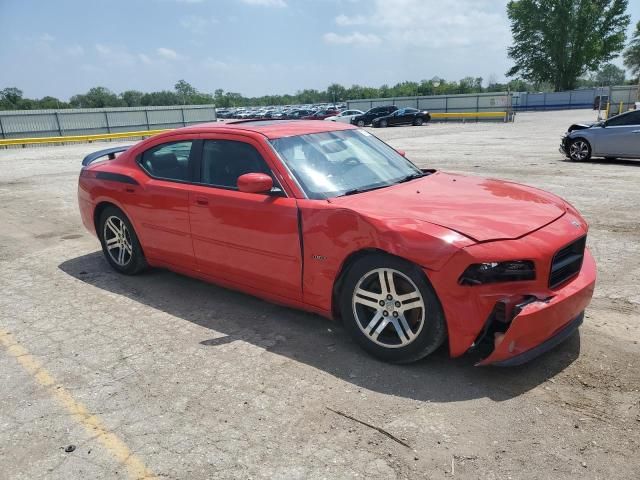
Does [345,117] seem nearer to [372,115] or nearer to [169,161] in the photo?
[372,115]

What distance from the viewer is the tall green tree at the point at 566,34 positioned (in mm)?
65750

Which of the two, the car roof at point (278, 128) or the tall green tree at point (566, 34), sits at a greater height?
the tall green tree at point (566, 34)

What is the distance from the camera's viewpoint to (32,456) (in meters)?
2.73

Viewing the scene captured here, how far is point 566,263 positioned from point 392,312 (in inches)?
45.7

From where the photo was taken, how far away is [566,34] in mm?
66500

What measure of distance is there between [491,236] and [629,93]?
187 feet

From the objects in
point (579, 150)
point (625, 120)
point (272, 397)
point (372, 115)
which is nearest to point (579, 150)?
point (579, 150)

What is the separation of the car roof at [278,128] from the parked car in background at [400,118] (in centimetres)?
3376

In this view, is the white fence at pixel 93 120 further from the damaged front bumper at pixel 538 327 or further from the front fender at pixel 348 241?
the damaged front bumper at pixel 538 327

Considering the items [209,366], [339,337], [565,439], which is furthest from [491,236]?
[209,366]

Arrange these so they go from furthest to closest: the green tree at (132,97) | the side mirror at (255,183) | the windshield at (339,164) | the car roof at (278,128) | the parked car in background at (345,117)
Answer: the green tree at (132,97)
the parked car in background at (345,117)
the car roof at (278,128)
the windshield at (339,164)
the side mirror at (255,183)

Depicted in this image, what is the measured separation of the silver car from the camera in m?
12.7

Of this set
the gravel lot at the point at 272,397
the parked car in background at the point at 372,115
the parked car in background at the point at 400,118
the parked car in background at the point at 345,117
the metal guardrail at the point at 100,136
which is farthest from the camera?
the parked car in background at the point at 345,117

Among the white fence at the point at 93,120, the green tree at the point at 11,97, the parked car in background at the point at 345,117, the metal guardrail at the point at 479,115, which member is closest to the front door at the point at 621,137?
the metal guardrail at the point at 479,115
